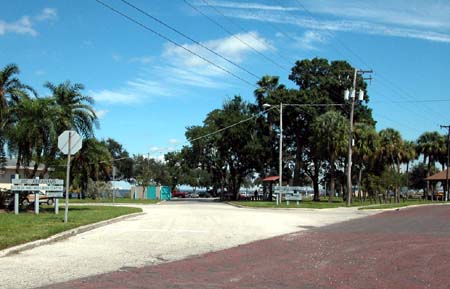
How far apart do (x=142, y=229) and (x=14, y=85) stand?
1477cm

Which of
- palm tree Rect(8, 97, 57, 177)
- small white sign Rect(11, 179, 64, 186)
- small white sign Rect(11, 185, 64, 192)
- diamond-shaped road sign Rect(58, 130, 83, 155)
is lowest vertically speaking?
small white sign Rect(11, 185, 64, 192)

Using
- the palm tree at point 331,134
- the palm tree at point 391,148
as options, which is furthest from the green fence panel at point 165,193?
the palm tree at point 391,148

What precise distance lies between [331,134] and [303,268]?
140 feet

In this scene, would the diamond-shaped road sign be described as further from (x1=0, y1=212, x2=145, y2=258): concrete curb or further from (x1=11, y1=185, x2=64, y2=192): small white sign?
(x1=11, y1=185, x2=64, y2=192): small white sign

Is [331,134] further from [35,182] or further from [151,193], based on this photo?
[35,182]

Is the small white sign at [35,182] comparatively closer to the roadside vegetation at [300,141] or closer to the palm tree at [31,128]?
the palm tree at [31,128]

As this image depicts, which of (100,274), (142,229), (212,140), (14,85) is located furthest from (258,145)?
(100,274)

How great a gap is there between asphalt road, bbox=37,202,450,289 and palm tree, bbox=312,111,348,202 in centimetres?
3706

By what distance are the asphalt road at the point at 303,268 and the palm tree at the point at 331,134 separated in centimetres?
3706

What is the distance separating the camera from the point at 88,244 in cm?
1352

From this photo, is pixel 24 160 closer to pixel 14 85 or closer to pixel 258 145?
pixel 14 85

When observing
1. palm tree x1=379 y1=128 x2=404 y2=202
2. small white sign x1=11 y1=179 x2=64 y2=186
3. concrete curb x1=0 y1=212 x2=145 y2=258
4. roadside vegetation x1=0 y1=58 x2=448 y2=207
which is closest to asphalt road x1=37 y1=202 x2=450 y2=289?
concrete curb x1=0 y1=212 x2=145 y2=258

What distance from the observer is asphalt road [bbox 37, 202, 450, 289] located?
852 cm

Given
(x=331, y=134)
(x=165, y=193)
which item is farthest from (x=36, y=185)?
(x=165, y=193)
